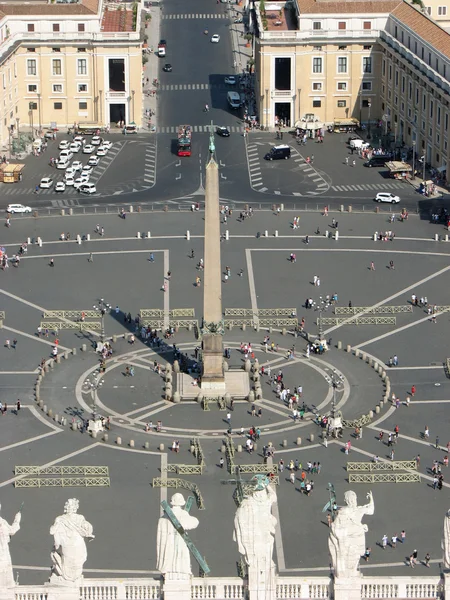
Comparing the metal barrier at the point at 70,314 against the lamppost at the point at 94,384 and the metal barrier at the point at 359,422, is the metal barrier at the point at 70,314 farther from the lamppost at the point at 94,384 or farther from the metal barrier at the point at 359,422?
the metal barrier at the point at 359,422

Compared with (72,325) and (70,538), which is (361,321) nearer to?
(72,325)

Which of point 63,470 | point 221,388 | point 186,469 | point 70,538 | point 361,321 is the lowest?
point 186,469

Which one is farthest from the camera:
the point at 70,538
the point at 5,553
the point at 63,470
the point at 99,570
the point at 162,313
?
the point at 162,313

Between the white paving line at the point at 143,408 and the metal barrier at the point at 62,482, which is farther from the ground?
the white paving line at the point at 143,408

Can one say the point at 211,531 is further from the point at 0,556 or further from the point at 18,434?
the point at 0,556

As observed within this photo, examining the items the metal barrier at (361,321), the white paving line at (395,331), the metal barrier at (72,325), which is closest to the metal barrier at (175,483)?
the white paving line at (395,331)

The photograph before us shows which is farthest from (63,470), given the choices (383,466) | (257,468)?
(383,466)
